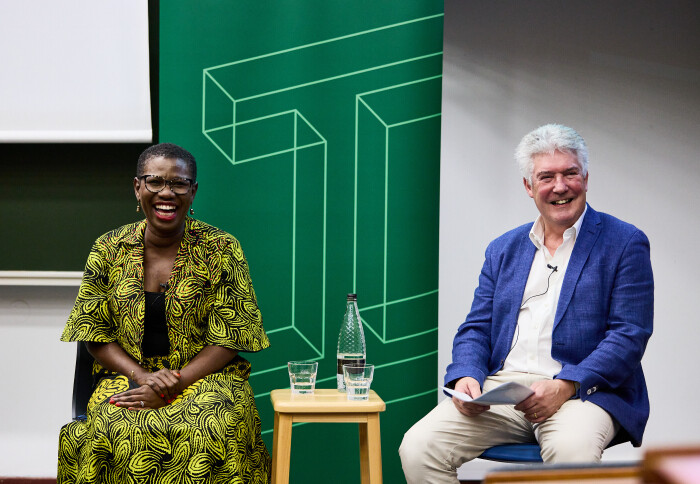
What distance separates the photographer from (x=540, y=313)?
7.84ft

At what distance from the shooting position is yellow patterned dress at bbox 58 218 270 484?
2223 mm

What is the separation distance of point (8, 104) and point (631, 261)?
2.81m

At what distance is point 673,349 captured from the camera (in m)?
3.70

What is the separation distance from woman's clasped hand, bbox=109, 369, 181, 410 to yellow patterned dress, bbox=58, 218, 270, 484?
4cm

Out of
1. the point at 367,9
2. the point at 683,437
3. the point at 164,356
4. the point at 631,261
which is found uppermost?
the point at 367,9

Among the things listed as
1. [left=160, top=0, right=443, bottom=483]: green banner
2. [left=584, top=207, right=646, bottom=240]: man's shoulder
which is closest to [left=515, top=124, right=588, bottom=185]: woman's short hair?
[left=584, top=207, right=646, bottom=240]: man's shoulder

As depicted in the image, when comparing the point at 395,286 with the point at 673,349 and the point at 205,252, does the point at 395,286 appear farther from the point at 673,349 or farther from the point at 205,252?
→ the point at 673,349

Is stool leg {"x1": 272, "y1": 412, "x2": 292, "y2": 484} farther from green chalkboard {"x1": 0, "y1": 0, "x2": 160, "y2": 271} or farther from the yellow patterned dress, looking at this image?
green chalkboard {"x1": 0, "y1": 0, "x2": 160, "y2": 271}

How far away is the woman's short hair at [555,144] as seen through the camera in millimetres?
2375

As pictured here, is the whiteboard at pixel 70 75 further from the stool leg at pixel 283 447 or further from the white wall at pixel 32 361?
the stool leg at pixel 283 447

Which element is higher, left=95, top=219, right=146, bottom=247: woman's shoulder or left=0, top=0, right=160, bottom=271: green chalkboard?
left=0, top=0, right=160, bottom=271: green chalkboard

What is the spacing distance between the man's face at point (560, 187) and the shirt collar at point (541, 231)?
0.02m

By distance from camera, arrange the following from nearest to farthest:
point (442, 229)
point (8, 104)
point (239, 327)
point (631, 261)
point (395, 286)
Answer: point (631, 261) < point (239, 327) < point (395, 286) < point (8, 104) < point (442, 229)

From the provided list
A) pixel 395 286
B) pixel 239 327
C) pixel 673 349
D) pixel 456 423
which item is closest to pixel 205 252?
pixel 239 327
